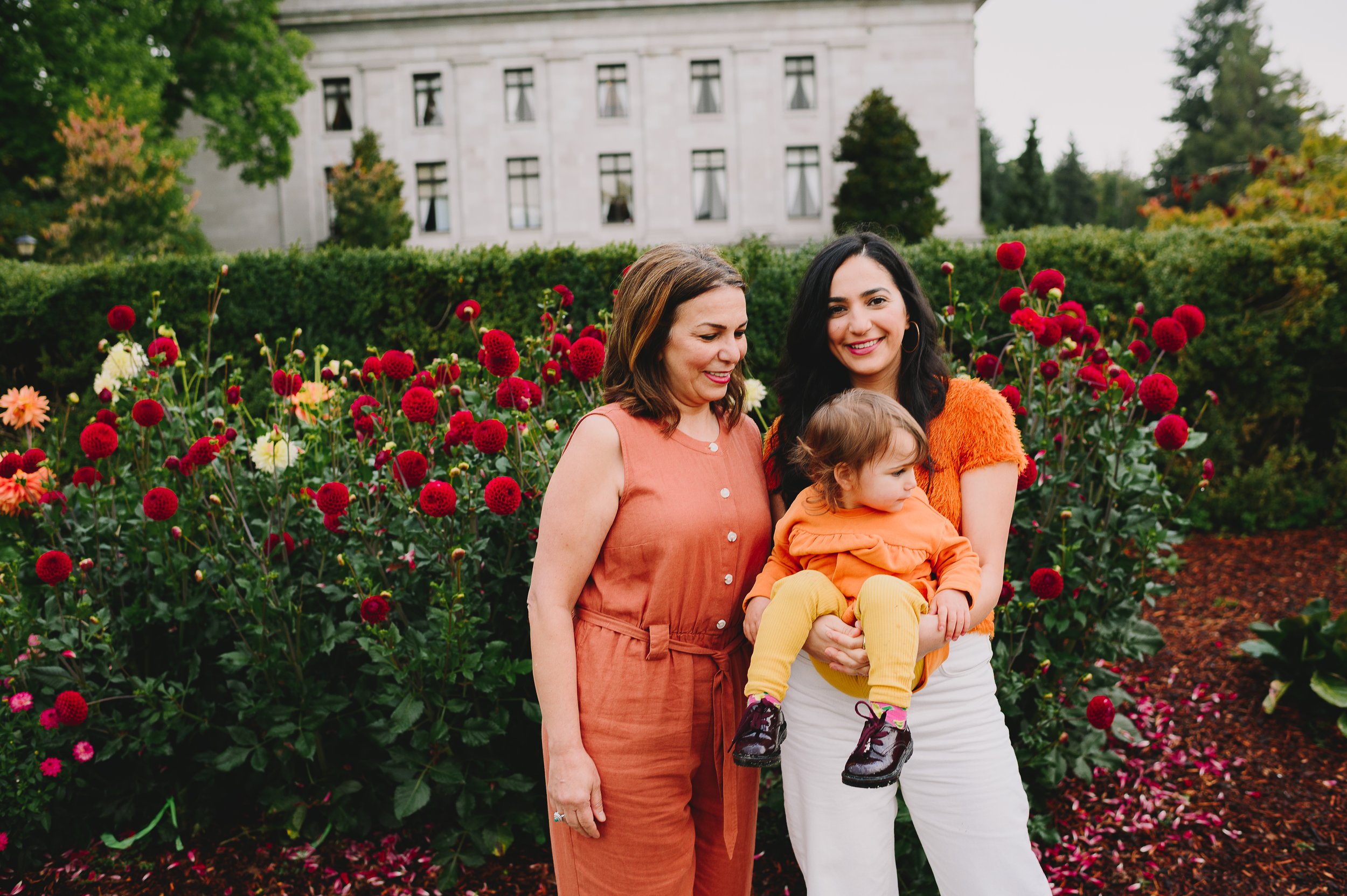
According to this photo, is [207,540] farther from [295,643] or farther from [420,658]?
[420,658]

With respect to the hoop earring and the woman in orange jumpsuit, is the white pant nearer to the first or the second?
the woman in orange jumpsuit

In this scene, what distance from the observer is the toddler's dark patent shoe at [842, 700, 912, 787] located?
1.72 m

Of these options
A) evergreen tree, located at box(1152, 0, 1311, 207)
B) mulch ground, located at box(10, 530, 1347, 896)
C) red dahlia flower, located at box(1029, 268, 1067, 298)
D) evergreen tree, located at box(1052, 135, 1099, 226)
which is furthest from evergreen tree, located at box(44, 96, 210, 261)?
evergreen tree, located at box(1052, 135, 1099, 226)

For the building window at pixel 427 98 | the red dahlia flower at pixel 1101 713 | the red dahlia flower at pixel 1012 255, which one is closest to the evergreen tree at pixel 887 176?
the building window at pixel 427 98

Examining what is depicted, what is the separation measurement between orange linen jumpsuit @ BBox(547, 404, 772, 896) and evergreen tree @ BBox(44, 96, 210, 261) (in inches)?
769

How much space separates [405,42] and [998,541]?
Result: 30636mm

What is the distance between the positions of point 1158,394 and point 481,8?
29220mm

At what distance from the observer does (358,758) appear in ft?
10.1

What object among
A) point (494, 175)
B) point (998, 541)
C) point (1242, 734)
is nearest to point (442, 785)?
point (998, 541)

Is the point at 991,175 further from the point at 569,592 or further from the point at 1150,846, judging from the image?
the point at 569,592

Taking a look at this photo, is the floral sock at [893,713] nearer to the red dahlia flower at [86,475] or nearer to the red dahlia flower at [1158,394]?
the red dahlia flower at [1158,394]

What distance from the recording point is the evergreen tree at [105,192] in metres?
18.5

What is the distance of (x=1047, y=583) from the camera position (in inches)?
101

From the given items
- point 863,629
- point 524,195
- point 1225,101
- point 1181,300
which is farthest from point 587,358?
point 1225,101
